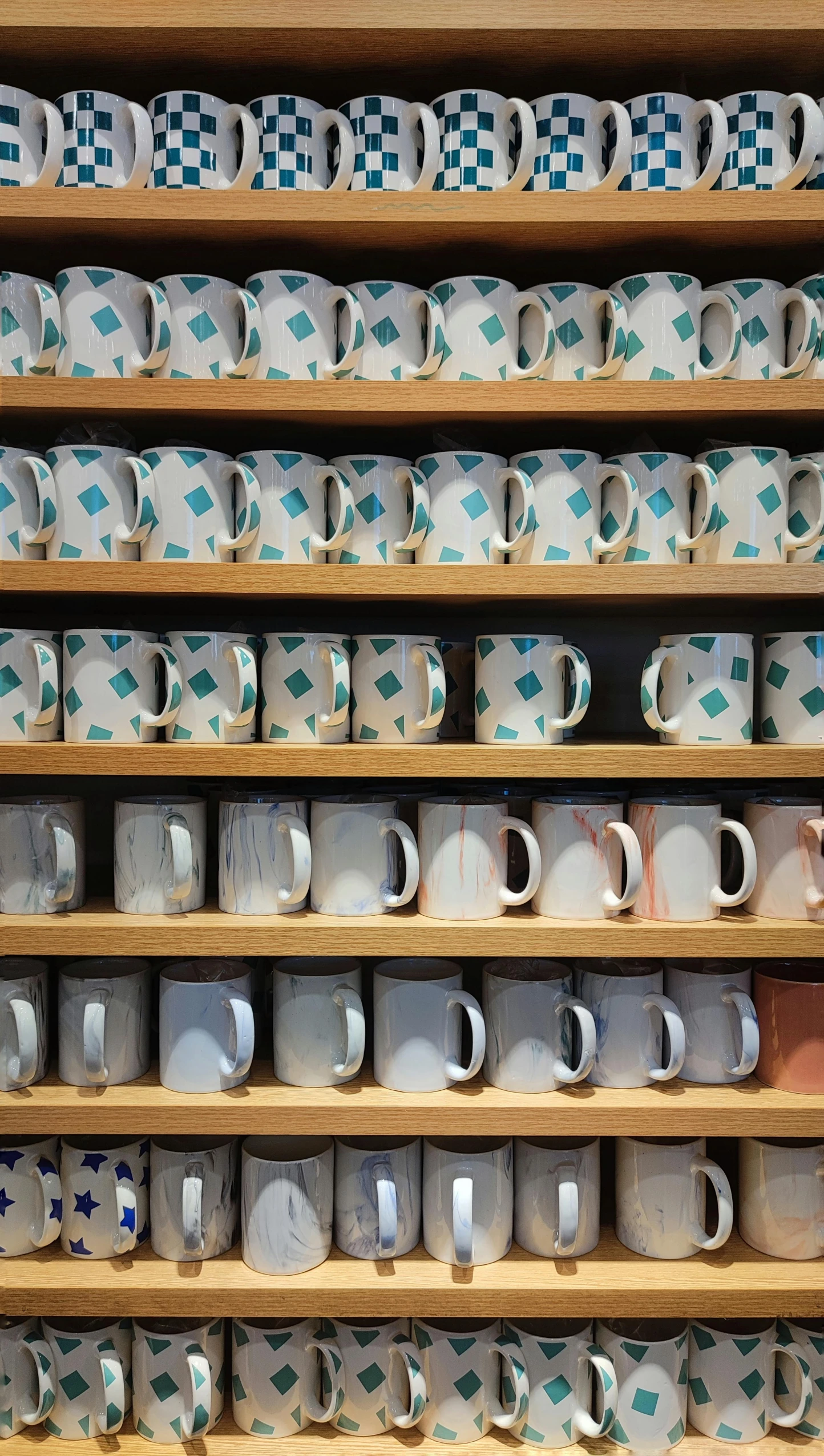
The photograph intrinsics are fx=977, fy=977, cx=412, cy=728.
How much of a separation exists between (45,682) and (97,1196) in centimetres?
58

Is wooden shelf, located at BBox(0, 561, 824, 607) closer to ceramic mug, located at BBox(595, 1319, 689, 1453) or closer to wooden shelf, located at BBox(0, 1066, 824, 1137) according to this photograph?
Result: wooden shelf, located at BBox(0, 1066, 824, 1137)

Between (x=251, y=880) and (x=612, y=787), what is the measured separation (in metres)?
Result: 0.49

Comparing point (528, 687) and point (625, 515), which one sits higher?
point (625, 515)

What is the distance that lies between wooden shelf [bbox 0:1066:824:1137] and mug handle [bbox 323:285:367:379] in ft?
2.60

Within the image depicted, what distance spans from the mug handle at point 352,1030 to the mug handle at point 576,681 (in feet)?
1.22

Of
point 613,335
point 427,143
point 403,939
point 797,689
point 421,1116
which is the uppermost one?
point 427,143

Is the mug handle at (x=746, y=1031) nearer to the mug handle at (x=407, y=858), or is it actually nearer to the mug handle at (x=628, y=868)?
the mug handle at (x=628, y=868)

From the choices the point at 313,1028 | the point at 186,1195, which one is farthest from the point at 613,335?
the point at 186,1195

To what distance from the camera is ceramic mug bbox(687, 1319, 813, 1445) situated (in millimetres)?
1067

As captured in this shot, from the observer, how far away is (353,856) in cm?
108

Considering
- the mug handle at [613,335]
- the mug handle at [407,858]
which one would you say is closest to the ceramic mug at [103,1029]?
the mug handle at [407,858]

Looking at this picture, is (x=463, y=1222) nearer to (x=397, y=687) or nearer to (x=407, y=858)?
(x=407, y=858)

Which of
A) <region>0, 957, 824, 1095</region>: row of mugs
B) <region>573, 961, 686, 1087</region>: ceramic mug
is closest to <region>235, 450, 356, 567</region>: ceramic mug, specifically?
<region>0, 957, 824, 1095</region>: row of mugs

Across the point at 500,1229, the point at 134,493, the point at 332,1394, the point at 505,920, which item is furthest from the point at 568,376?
the point at 332,1394
